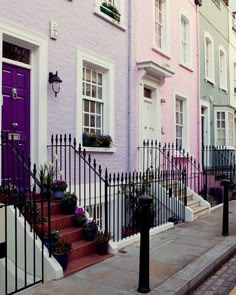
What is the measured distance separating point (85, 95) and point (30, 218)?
3.95 m

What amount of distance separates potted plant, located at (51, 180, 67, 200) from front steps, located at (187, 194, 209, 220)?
430cm

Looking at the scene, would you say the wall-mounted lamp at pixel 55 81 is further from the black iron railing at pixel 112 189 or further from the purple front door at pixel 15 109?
the black iron railing at pixel 112 189

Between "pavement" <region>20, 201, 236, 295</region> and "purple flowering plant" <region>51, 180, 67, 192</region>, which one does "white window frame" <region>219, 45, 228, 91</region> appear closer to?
"pavement" <region>20, 201, 236, 295</region>

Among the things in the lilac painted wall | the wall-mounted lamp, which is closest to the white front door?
the lilac painted wall

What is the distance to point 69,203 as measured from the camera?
6453 mm

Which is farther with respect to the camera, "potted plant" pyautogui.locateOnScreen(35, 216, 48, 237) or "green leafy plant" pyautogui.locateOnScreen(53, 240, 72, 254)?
"potted plant" pyautogui.locateOnScreen(35, 216, 48, 237)

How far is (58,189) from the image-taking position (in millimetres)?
6691

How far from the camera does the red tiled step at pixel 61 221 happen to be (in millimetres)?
6025

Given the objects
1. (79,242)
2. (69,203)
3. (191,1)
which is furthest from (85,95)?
(191,1)

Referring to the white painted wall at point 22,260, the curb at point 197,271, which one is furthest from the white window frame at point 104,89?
the curb at point 197,271

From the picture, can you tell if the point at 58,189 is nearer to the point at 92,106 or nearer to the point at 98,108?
the point at 92,106

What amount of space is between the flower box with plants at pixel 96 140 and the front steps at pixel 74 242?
225cm

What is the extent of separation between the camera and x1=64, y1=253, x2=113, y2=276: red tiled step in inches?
210

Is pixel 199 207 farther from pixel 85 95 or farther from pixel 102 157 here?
pixel 85 95
